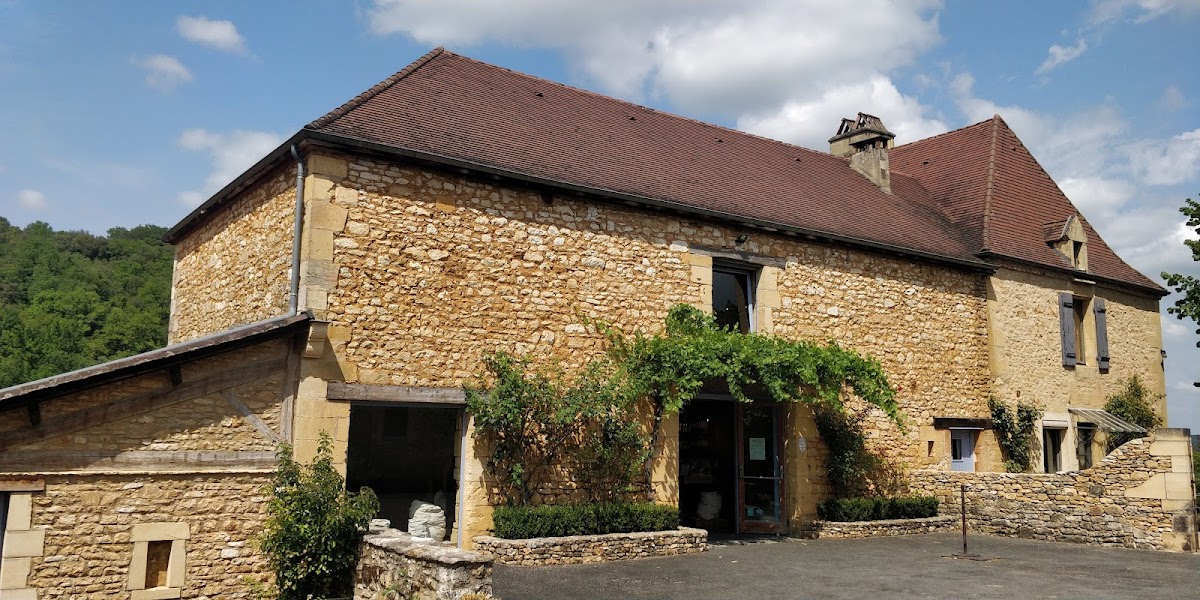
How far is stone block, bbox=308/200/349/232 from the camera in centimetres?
915

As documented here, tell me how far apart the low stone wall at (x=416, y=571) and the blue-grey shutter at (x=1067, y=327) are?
13.1m

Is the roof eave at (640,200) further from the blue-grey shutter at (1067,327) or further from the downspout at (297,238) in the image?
the blue-grey shutter at (1067,327)

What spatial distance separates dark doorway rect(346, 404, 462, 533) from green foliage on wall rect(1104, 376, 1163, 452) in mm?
12412

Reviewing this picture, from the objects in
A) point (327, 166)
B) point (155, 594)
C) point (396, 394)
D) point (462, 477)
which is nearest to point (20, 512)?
point (155, 594)

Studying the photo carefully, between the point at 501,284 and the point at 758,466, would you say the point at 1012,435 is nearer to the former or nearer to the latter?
the point at 758,466

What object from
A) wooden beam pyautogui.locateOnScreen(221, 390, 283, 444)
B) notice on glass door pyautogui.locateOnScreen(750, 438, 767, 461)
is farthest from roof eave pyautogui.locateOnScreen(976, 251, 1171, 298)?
wooden beam pyautogui.locateOnScreen(221, 390, 283, 444)

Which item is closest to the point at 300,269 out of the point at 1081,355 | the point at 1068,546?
the point at 1068,546

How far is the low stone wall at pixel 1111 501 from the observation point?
11.5 meters

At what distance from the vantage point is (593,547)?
9883 millimetres

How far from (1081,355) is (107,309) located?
36.0 meters

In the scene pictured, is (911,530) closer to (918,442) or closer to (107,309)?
(918,442)

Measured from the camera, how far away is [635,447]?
11.0 m

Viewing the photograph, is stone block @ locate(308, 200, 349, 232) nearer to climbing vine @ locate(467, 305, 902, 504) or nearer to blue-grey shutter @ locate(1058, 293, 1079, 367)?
climbing vine @ locate(467, 305, 902, 504)

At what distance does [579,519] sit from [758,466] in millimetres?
4088
